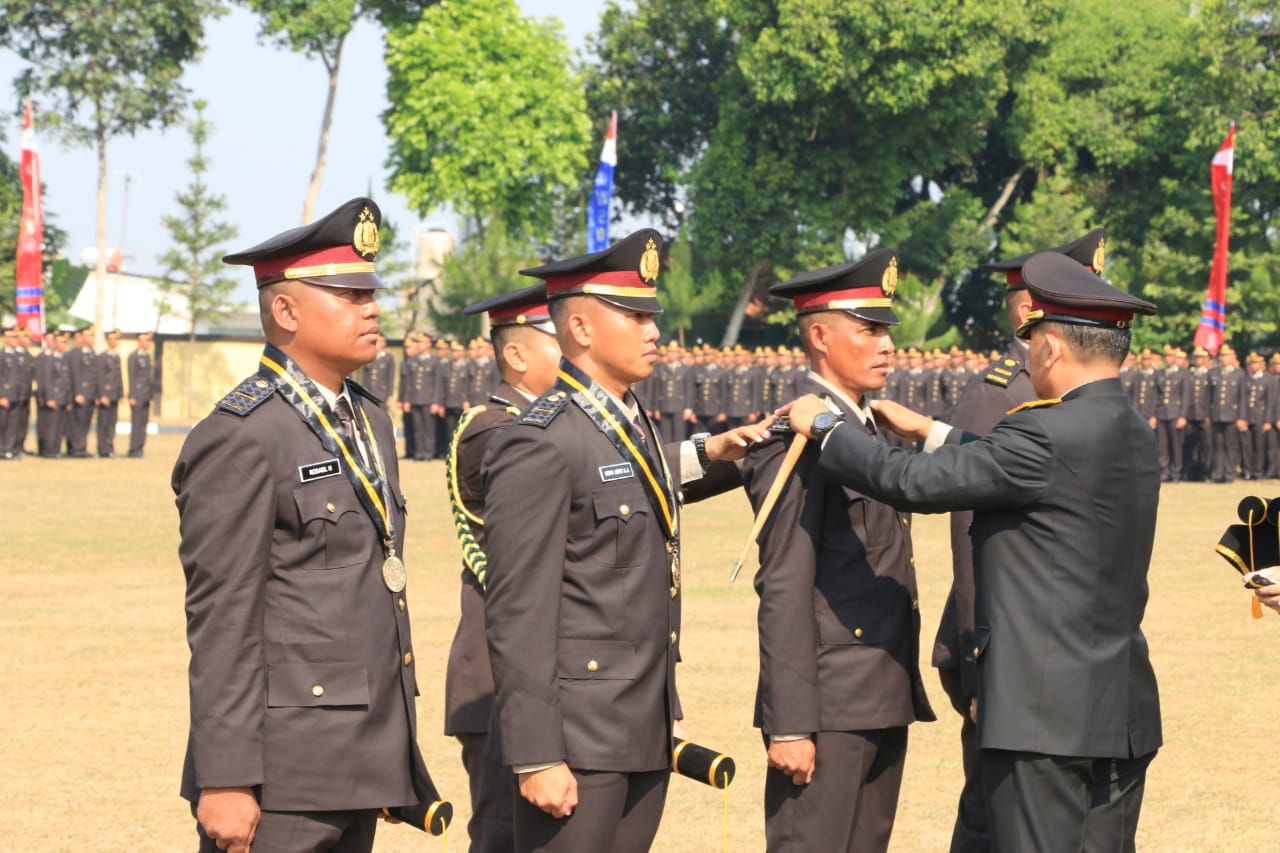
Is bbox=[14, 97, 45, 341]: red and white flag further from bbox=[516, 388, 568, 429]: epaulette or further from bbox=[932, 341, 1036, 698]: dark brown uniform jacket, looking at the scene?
bbox=[516, 388, 568, 429]: epaulette

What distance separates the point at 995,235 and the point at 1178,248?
535cm

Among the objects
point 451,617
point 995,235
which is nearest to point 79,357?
point 451,617

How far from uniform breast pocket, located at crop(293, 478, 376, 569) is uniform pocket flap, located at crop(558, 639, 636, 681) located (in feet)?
1.80

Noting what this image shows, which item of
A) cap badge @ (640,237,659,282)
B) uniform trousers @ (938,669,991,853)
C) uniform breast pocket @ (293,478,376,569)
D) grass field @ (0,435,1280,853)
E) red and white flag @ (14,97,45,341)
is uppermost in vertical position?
red and white flag @ (14,97,45,341)

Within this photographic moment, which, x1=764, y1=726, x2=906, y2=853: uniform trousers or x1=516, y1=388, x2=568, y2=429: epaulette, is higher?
x1=516, y1=388, x2=568, y2=429: epaulette

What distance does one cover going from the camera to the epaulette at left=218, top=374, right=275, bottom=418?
4121 millimetres

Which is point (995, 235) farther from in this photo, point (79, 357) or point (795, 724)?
point (795, 724)

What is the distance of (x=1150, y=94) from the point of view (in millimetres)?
46344

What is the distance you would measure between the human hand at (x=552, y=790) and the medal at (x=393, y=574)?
21.9 inches

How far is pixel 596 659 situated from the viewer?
14.2ft

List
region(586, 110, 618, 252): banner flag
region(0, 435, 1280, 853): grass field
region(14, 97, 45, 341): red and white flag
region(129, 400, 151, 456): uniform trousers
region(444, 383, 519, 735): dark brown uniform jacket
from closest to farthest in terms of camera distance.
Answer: region(444, 383, 519, 735): dark brown uniform jacket
region(0, 435, 1280, 853): grass field
region(129, 400, 151, 456): uniform trousers
region(586, 110, 618, 252): banner flag
region(14, 97, 45, 341): red and white flag

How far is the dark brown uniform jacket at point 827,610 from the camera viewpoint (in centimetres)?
506

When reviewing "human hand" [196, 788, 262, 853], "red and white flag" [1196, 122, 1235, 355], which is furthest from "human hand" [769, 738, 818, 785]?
"red and white flag" [1196, 122, 1235, 355]

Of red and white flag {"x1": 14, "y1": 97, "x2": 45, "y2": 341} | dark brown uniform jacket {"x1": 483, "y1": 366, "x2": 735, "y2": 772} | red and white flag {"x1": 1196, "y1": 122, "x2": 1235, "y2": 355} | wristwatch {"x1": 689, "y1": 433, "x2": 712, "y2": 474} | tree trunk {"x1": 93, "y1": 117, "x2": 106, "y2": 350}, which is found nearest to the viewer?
dark brown uniform jacket {"x1": 483, "y1": 366, "x2": 735, "y2": 772}
